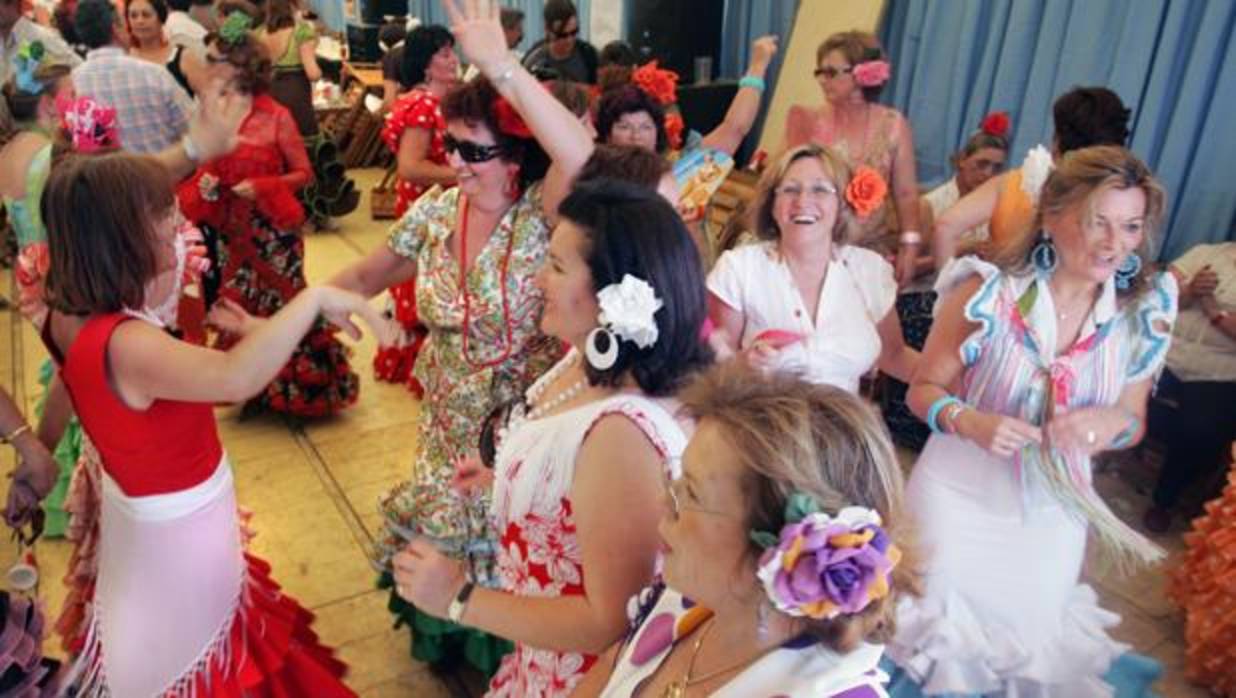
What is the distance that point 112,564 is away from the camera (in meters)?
1.97

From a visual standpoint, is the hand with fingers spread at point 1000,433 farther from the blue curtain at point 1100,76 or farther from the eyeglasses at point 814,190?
the blue curtain at point 1100,76

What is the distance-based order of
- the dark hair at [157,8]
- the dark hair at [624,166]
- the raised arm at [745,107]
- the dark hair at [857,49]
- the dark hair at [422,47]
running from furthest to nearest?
1. the dark hair at [157,8]
2. the dark hair at [422,47]
3. the dark hair at [857,49]
4. the raised arm at [745,107]
5. the dark hair at [624,166]

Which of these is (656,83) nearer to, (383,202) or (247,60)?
(247,60)

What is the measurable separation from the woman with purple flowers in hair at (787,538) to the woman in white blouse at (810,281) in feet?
4.43

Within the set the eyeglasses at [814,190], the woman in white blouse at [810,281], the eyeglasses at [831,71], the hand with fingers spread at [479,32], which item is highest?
the hand with fingers spread at [479,32]

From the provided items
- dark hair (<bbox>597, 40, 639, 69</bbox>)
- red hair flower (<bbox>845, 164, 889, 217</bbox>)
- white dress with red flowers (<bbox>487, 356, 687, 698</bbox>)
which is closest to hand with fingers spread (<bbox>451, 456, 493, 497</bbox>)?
white dress with red flowers (<bbox>487, 356, 687, 698</bbox>)

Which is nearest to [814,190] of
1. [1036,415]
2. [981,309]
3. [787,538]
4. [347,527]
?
[981,309]

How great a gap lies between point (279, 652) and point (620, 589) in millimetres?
1130

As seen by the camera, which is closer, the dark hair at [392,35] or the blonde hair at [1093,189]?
the blonde hair at [1093,189]

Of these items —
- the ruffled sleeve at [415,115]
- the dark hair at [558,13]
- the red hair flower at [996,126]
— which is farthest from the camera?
the dark hair at [558,13]

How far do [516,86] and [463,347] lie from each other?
67cm

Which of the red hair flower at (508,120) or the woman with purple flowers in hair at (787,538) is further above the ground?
the red hair flower at (508,120)

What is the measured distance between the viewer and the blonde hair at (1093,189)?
2160 millimetres

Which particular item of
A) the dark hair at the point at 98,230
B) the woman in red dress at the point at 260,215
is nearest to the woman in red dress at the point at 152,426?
the dark hair at the point at 98,230
